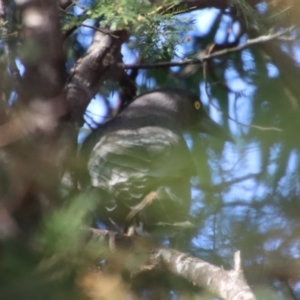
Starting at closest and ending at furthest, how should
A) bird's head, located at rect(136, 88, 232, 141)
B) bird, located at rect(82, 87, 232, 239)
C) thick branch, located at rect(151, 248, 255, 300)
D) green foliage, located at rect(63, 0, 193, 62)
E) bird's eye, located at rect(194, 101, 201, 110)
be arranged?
thick branch, located at rect(151, 248, 255, 300), green foliage, located at rect(63, 0, 193, 62), bird, located at rect(82, 87, 232, 239), bird's head, located at rect(136, 88, 232, 141), bird's eye, located at rect(194, 101, 201, 110)

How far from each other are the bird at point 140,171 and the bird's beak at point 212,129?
11 millimetres

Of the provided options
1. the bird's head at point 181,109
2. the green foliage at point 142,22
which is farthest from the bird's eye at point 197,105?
the green foliage at point 142,22

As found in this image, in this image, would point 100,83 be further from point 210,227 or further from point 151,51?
point 210,227

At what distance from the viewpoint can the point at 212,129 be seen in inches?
140

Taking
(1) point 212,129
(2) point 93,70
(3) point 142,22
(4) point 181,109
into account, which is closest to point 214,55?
(2) point 93,70

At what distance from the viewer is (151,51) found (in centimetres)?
235

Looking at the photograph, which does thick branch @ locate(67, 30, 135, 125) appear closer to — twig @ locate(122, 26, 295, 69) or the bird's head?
twig @ locate(122, 26, 295, 69)

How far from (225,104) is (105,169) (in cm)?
91

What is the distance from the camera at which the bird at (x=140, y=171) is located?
2688 mm

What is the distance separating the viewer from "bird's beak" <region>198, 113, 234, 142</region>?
3267 mm

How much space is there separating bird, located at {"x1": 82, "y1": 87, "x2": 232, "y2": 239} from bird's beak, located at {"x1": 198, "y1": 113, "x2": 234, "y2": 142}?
0.01 m

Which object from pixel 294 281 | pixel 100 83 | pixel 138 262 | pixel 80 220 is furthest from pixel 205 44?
pixel 80 220

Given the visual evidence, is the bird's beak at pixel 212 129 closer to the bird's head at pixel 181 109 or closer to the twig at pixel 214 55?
the bird's head at pixel 181 109

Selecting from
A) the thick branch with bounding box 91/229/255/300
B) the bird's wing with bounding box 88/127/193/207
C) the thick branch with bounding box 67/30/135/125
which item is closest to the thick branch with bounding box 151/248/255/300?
the thick branch with bounding box 91/229/255/300
